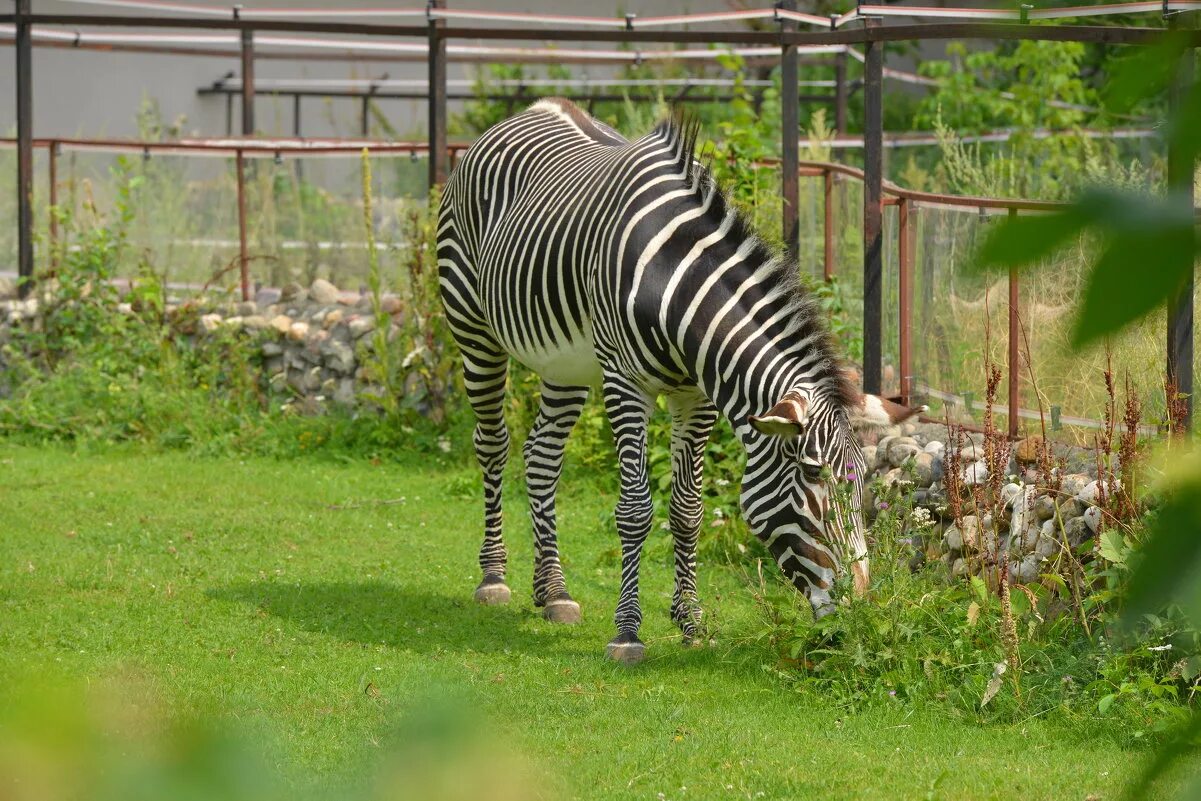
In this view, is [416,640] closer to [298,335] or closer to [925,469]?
[925,469]

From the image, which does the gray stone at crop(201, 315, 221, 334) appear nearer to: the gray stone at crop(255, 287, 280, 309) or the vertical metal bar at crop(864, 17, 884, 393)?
the gray stone at crop(255, 287, 280, 309)

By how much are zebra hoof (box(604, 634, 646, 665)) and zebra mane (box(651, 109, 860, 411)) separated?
1.31 metres

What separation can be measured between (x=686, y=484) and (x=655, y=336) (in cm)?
96

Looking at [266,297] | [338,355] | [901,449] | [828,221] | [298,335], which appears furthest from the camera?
[266,297]

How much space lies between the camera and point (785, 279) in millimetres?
5629

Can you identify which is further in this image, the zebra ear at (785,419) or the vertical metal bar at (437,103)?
the vertical metal bar at (437,103)

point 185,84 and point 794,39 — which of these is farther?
point 185,84

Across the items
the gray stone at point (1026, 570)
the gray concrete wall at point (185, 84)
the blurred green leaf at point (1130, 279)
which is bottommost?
the gray stone at point (1026, 570)

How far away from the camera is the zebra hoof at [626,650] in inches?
229

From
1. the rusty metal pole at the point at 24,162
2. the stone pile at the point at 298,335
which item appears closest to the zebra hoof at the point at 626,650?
the stone pile at the point at 298,335

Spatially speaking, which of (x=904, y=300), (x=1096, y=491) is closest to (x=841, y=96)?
(x=904, y=300)

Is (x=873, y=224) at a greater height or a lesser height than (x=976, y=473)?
greater

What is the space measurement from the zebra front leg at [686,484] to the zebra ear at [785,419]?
3.44 feet

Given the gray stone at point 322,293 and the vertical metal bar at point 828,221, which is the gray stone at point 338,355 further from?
the vertical metal bar at point 828,221
